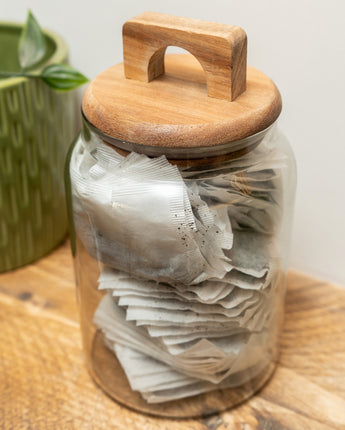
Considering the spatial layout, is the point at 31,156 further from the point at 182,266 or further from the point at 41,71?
the point at 182,266

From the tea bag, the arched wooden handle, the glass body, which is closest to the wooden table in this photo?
the glass body

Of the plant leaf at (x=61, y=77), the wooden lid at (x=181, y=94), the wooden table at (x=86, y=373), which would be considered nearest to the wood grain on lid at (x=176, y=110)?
the wooden lid at (x=181, y=94)

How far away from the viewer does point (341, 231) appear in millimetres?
596

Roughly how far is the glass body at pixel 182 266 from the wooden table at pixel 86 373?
16mm

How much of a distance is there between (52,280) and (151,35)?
0.32m

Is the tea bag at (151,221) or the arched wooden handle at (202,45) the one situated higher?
the arched wooden handle at (202,45)

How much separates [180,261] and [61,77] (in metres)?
0.24

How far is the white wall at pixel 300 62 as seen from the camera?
51cm

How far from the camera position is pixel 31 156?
60 centimetres

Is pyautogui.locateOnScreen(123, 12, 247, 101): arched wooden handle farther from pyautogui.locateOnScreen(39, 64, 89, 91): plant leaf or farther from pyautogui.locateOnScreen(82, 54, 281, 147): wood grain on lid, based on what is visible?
pyautogui.locateOnScreen(39, 64, 89, 91): plant leaf

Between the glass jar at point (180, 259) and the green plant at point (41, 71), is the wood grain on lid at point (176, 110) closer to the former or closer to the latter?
the glass jar at point (180, 259)

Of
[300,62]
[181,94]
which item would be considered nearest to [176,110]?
[181,94]

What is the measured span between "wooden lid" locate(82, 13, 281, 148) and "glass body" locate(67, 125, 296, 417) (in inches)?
0.8

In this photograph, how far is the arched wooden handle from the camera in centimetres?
39
